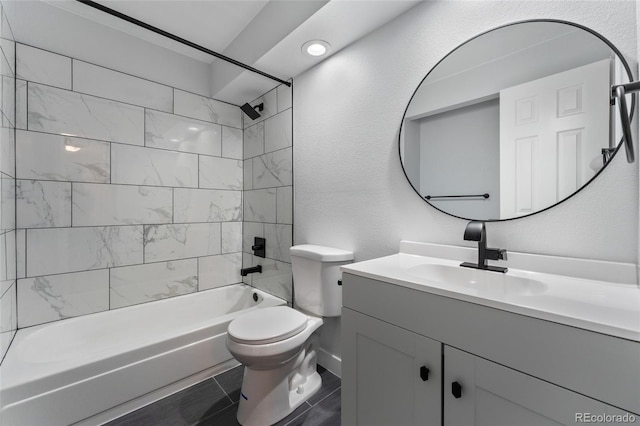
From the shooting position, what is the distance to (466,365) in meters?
0.78

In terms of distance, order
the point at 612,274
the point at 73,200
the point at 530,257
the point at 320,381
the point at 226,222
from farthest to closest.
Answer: the point at 226,222, the point at 73,200, the point at 320,381, the point at 530,257, the point at 612,274

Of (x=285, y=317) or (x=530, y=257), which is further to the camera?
(x=285, y=317)

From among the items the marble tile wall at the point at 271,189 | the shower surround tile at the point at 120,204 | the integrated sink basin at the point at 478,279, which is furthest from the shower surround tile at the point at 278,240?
the integrated sink basin at the point at 478,279

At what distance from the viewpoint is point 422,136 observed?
139 centimetres

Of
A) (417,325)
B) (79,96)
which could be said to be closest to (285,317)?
(417,325)

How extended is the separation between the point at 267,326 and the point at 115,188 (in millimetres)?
1614

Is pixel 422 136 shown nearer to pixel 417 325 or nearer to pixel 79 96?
pixel 417 325

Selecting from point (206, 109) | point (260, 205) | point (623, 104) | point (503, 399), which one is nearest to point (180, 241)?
point (260, 205)

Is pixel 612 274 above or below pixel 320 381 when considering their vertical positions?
above

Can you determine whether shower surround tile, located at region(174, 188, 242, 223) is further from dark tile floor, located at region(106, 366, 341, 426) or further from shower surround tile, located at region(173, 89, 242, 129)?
dark tile floor, located at region(106, 366, 341, 426)

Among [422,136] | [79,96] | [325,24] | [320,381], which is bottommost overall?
[320,381]

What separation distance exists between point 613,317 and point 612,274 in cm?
40

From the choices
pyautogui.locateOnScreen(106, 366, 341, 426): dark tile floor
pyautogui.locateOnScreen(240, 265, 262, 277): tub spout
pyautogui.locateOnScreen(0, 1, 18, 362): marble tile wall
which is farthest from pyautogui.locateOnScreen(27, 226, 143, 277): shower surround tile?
pyautogui.locateOnScreen(106, 366, 341, 426): dark tile floor

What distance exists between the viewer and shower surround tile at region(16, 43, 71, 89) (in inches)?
65.9
